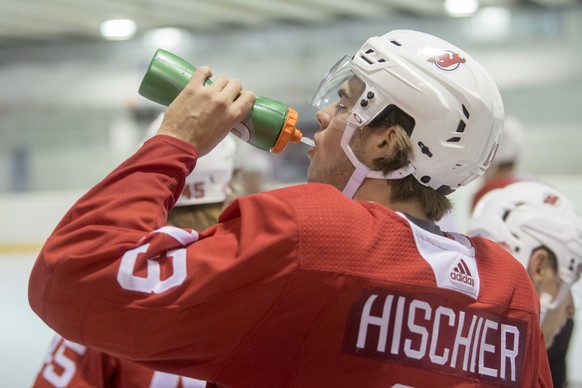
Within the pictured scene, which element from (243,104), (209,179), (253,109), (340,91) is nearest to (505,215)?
(209,179)

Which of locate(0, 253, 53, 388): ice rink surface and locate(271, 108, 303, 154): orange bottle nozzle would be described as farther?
locate(0, 253, 53, 388): ice rink surface

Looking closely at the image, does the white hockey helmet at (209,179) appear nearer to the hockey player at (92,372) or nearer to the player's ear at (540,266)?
the hockey player at (92,372)

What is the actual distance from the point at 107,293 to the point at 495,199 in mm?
1565

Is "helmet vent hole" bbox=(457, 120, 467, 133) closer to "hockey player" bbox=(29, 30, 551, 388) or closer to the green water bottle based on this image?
"hockey player" bbox=(29, 30, 551, 388)

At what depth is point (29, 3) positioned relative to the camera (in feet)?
35.9

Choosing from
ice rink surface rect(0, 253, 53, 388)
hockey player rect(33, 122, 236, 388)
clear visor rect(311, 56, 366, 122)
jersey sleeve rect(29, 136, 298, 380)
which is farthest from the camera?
ice rink surface rect(0, 253, 53, 388)

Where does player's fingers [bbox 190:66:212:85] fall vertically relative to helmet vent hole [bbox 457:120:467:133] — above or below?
above

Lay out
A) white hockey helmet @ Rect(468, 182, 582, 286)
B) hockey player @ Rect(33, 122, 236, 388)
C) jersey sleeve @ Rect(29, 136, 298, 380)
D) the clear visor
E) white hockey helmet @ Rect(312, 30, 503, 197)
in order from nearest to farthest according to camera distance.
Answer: jersey sleeve @ Rect(29, 136, 298, 380) → white hockey helmet @ Rect(312, 30, 503, 197) → the clear visor → hockey player @ Rect(33, 122, 236, 388) → white hockey helmet @ Rect(468, 182, 582, 286)

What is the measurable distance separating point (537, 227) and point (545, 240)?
0.13 feet

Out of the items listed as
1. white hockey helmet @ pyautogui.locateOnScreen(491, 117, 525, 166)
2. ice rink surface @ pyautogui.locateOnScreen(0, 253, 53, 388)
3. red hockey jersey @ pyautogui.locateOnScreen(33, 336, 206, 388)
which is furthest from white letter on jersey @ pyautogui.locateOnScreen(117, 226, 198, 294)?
white hockey helmet @ pyautogui.locateOnScreen(491, 117, 525, 166)

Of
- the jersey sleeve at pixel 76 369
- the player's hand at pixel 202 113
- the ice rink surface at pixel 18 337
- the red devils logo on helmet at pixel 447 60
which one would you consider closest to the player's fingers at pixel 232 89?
the player's hand at pixel 202 113

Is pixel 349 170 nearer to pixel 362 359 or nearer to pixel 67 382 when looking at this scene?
pixel 362 359

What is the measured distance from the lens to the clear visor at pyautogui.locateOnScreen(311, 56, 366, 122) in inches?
67.7

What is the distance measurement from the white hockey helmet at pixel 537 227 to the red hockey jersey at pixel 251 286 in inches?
40.2
